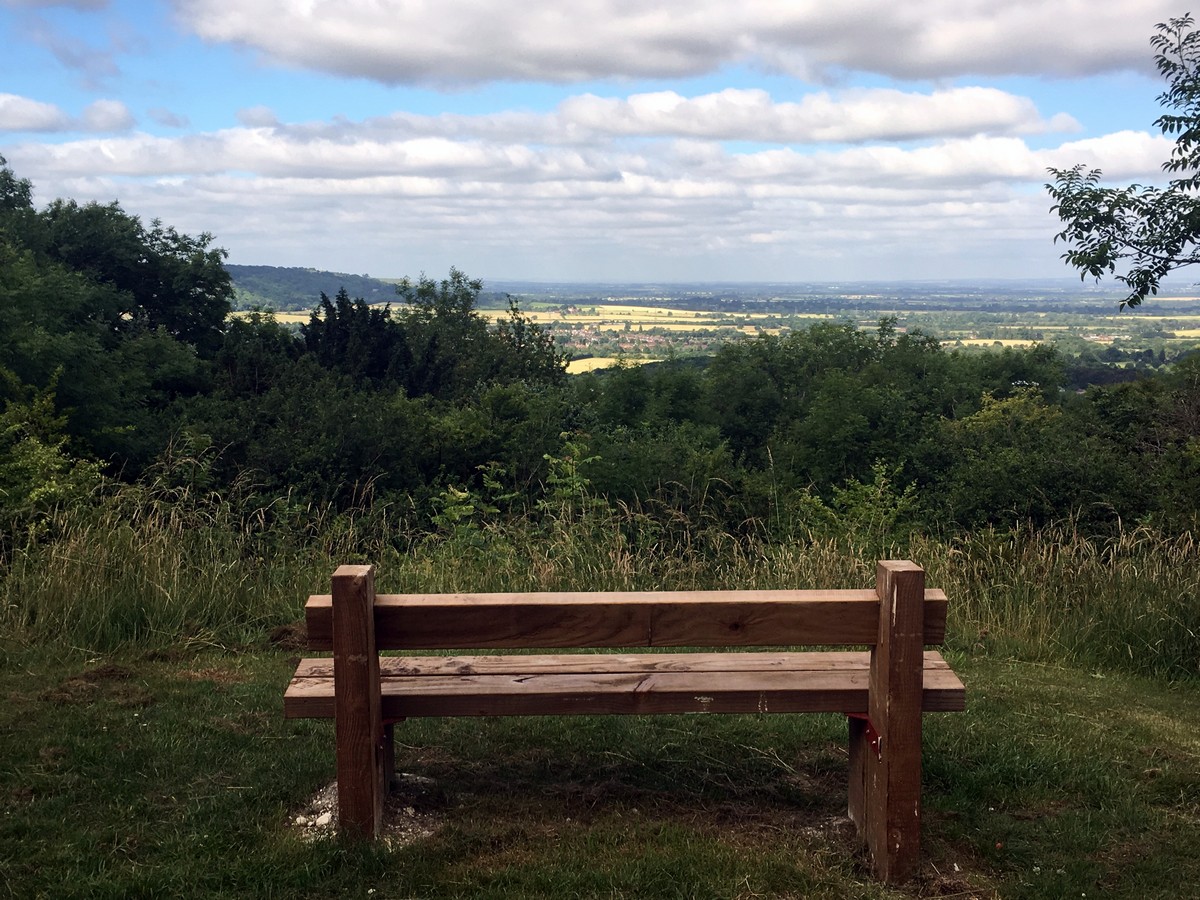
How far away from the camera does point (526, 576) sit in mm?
6375

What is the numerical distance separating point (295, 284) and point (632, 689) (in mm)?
90413

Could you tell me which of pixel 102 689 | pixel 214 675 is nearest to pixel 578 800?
pixel 214 675

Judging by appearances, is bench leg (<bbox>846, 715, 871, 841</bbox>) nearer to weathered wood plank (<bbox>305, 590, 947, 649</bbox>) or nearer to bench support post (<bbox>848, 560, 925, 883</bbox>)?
bench support post (<bbox>848, 560, 925, 883</bbox>)

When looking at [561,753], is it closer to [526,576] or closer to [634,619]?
[634,619]

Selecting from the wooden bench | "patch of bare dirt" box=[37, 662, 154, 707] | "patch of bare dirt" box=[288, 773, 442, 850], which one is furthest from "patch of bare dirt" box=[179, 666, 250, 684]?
the wooden bench

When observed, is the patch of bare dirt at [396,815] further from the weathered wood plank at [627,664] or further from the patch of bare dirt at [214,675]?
the patch of bare dirt at [214,675]

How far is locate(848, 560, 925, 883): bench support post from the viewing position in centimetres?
272

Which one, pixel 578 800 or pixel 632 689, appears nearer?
pixel 632 689

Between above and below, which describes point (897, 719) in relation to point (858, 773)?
above

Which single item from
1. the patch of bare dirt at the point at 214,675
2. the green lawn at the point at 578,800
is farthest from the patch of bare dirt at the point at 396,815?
the patch of bare dirt at the point at 214,675

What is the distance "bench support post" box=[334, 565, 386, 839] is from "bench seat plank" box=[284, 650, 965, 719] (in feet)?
0.56

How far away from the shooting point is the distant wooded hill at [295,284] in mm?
74887

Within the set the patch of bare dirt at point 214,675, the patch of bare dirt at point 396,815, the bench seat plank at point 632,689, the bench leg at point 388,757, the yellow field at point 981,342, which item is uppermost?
the yellow field at point 981,342

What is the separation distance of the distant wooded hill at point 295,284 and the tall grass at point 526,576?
6503cm
